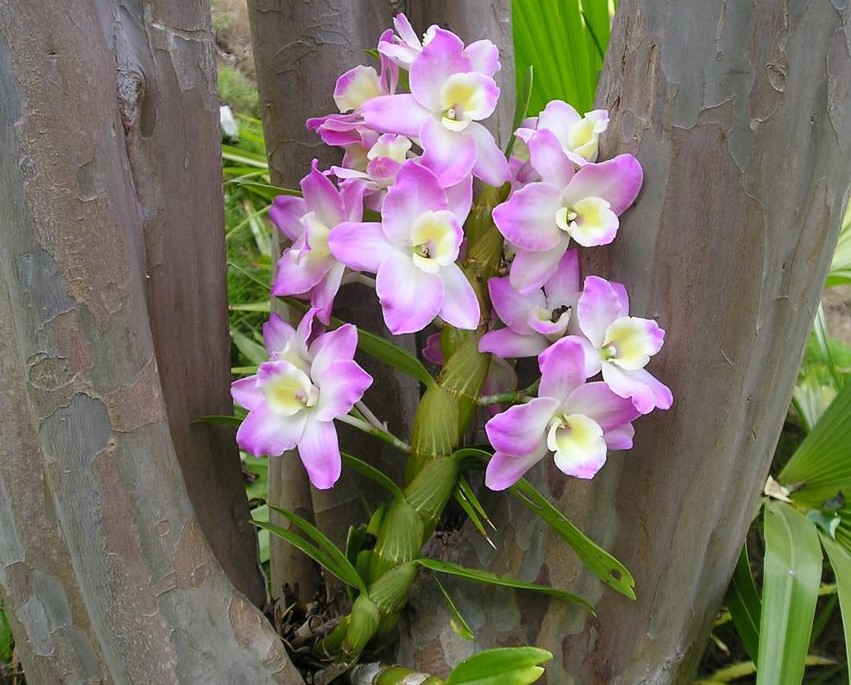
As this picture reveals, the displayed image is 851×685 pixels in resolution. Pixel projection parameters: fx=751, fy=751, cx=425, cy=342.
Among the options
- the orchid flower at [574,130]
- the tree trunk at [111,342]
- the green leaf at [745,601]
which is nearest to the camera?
the tree trunk at [111,342]

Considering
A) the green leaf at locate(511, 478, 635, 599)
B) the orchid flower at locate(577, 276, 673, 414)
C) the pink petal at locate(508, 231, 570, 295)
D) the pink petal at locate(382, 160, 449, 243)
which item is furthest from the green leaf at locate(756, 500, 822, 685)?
the pink petal at locate(382, 160, 449, 243)

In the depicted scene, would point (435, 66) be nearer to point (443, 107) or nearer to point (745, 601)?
point (443, 107)

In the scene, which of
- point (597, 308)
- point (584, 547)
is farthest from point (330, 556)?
point (597, 308)

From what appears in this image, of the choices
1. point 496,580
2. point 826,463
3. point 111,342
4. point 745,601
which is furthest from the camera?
point 826,463

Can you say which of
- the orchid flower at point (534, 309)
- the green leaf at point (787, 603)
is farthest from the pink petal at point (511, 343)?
the green leaf at point (787, 603)

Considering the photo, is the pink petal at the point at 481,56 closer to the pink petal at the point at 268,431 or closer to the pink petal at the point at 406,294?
the pink petal at the point at 406,294

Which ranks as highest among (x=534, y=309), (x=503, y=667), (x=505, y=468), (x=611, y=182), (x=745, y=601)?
(x=611, y=182)

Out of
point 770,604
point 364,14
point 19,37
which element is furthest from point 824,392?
point 19,37
